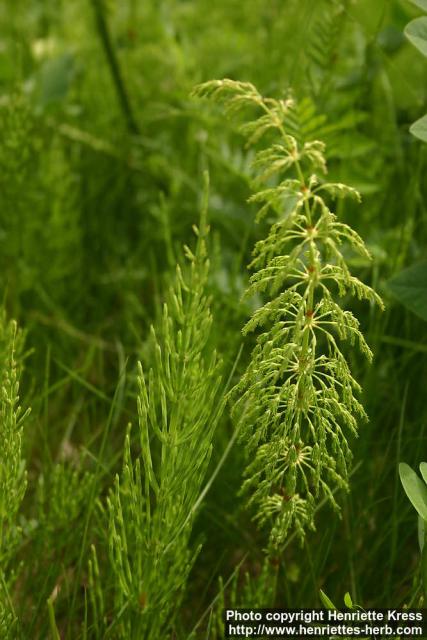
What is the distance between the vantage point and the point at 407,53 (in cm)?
273

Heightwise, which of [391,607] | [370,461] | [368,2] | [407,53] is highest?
[368,2]

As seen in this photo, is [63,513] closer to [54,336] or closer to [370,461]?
[370,461]

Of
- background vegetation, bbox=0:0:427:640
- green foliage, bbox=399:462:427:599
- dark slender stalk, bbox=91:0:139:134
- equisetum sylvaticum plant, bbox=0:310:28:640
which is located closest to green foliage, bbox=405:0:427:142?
background vegetation, bbox=0:0:427:640

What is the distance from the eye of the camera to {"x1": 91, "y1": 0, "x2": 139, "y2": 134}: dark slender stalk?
2.47m

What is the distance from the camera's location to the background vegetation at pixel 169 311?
1274 millimetres

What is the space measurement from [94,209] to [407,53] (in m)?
1.12

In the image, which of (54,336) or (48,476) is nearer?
(48,476)

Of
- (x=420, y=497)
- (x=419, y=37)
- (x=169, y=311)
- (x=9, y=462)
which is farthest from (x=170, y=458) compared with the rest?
A: (x=419, y=37)

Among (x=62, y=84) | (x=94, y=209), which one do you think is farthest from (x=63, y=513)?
(x=62, y=84)

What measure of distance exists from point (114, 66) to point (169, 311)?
42.5 inches

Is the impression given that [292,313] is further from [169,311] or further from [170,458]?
[169,311]

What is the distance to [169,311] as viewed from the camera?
1.77 meters

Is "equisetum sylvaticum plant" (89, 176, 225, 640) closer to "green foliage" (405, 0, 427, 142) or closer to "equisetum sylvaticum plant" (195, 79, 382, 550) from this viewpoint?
"equisetum sylvaticum plant" (195, 79, 382, 550)

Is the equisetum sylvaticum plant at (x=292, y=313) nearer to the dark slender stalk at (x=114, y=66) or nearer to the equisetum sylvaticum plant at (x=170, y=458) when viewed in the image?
the equisetum sylvaticum plant at (x=170, y=458)
